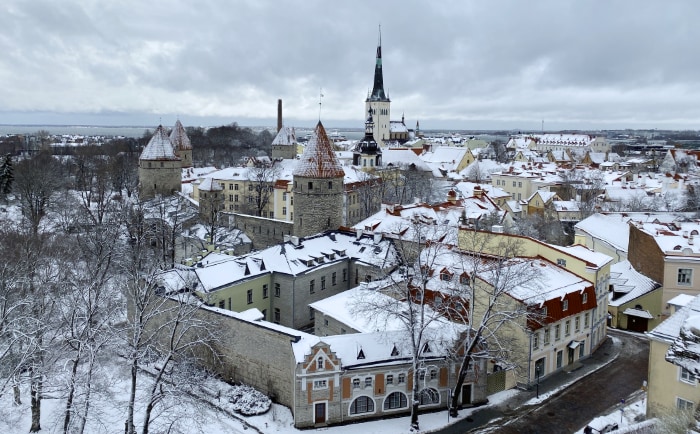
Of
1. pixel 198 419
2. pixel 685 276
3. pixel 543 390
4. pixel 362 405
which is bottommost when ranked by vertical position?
pixel 543 390

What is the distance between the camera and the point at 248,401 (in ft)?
73.8

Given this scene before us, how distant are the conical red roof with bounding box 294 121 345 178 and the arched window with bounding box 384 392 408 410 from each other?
702 inches

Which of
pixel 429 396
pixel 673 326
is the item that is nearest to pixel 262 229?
pixel 429 396

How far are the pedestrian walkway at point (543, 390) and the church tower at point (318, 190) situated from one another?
17.1 meters

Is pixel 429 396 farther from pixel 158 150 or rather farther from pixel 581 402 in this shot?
pixel 158 150

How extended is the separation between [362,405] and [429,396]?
255 cm

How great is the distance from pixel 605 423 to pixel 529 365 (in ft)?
15.0

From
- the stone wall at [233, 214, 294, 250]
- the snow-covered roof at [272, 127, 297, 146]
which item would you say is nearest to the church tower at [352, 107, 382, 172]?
the snow-covered roof at [272, 127, 297, 146]

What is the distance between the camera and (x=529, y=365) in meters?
24.0

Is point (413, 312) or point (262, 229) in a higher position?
point (413, 312)

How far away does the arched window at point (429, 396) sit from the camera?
22.2 metres

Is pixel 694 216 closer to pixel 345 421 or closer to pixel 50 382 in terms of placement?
pixel 345 421

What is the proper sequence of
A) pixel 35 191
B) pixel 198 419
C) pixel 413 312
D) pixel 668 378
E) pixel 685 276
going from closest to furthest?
1. pixel 668 378
2. pixel 198 419
3. pixel 413 312
4. pixel 685 276
5. pixel 35 191

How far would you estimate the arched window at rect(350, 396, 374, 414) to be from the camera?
71.0ft
